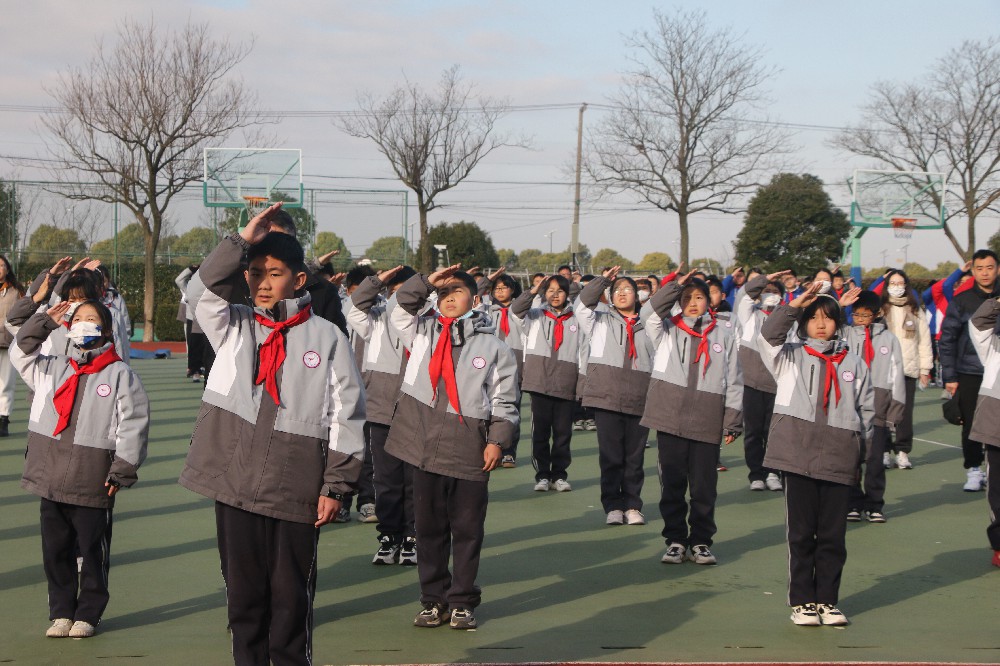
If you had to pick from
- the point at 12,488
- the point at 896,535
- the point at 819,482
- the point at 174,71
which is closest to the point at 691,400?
the point at 819,482

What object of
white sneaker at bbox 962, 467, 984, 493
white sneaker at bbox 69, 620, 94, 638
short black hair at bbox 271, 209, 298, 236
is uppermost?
short black hair at bbox 271, 209, 298, 236

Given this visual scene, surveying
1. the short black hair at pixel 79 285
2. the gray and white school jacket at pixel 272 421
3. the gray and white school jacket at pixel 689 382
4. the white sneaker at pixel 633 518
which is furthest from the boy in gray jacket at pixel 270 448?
the white sneaker at pixel 633 518

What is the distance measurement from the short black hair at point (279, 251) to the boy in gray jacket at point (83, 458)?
6.28ft

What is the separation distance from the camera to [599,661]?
5637 mm

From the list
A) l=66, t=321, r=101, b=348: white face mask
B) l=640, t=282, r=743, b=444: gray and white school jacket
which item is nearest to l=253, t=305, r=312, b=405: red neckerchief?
l=66, t=321, r=101, b=348: white face mask

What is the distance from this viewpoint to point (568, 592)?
277 inches

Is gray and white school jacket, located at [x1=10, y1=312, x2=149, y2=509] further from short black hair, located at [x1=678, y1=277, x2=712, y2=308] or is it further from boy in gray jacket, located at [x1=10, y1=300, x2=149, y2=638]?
short black hair, located at [x1=678, y1=277, x2=712, y2=308]

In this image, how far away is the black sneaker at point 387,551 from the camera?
25.1 feet

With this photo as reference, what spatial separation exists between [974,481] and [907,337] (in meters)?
1.92

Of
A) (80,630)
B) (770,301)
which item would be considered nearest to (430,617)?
(80,630)

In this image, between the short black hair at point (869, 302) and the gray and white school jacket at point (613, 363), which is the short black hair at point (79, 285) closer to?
the gray and white school jacket at point (613, 363)

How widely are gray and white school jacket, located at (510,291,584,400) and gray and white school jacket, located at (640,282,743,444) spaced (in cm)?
279

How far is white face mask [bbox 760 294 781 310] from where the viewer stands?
37.7 feet

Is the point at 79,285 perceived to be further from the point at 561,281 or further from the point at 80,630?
the point at 561,281
